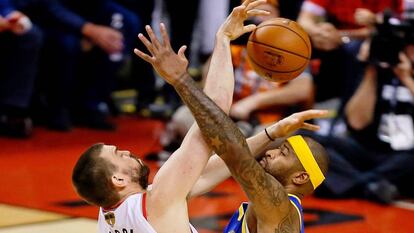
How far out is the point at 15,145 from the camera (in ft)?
26.9

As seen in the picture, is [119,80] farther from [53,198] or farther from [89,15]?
[53,198]

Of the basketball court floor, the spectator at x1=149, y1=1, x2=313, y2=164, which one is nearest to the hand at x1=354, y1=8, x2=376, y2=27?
the spectator at x1=149, y1=1, x2=313, y2=164

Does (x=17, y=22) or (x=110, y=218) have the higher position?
(x=110, y=218)

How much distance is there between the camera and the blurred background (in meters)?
6.40

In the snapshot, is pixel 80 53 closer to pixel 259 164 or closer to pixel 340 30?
pixel 340 30

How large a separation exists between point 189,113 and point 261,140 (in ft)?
11.2

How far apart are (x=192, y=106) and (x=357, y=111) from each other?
339 cm

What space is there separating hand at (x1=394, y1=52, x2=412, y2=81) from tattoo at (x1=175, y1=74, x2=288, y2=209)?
319 centimetres

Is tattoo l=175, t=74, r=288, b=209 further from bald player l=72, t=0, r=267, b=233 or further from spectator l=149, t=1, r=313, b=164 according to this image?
spectator l=149, t=1, r=313, b=164

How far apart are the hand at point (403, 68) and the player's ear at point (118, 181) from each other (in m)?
3.24

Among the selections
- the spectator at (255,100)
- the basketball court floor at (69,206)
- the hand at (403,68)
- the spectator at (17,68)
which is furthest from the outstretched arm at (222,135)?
the spectator at (17,68)

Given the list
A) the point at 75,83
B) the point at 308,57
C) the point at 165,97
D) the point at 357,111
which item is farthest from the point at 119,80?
the point at 308,57

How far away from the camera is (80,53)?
30.0ft

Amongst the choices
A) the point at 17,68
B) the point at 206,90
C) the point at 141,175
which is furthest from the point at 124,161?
the point at 17,68
